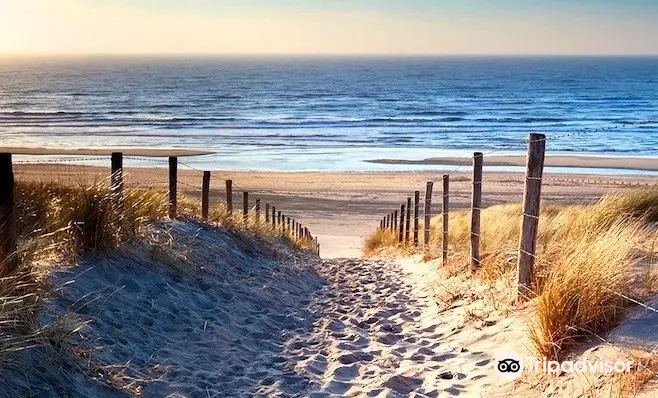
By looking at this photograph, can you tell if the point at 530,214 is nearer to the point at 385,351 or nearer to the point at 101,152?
the point at 385,351

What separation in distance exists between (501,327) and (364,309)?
2249 mm

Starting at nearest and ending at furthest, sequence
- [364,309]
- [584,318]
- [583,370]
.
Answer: [583,370], [584,318], [364,309]

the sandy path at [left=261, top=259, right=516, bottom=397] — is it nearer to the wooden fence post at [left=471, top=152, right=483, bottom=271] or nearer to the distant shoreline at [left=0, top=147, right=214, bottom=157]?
the wooden fence post at [left=471, top=152, right=483, bottom=271]

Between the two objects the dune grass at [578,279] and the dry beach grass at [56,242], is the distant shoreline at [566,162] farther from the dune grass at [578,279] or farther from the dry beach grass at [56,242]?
the dune grass at [578,279]

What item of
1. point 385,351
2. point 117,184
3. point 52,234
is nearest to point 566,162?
point 117,184

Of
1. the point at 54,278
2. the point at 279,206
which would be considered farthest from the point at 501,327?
the point at 279,206

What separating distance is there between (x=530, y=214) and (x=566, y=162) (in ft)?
104

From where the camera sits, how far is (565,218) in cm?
1020

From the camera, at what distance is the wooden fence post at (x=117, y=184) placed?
7164 mm

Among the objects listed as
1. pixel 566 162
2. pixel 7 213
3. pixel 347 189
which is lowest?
pixel 347 189

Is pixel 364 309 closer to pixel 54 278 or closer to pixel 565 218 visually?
pixel 54 278

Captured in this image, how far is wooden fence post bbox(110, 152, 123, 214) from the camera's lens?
7.16 m

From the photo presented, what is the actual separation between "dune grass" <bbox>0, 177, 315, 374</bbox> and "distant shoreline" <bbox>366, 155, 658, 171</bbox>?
91.7ft

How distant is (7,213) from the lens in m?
4.94
